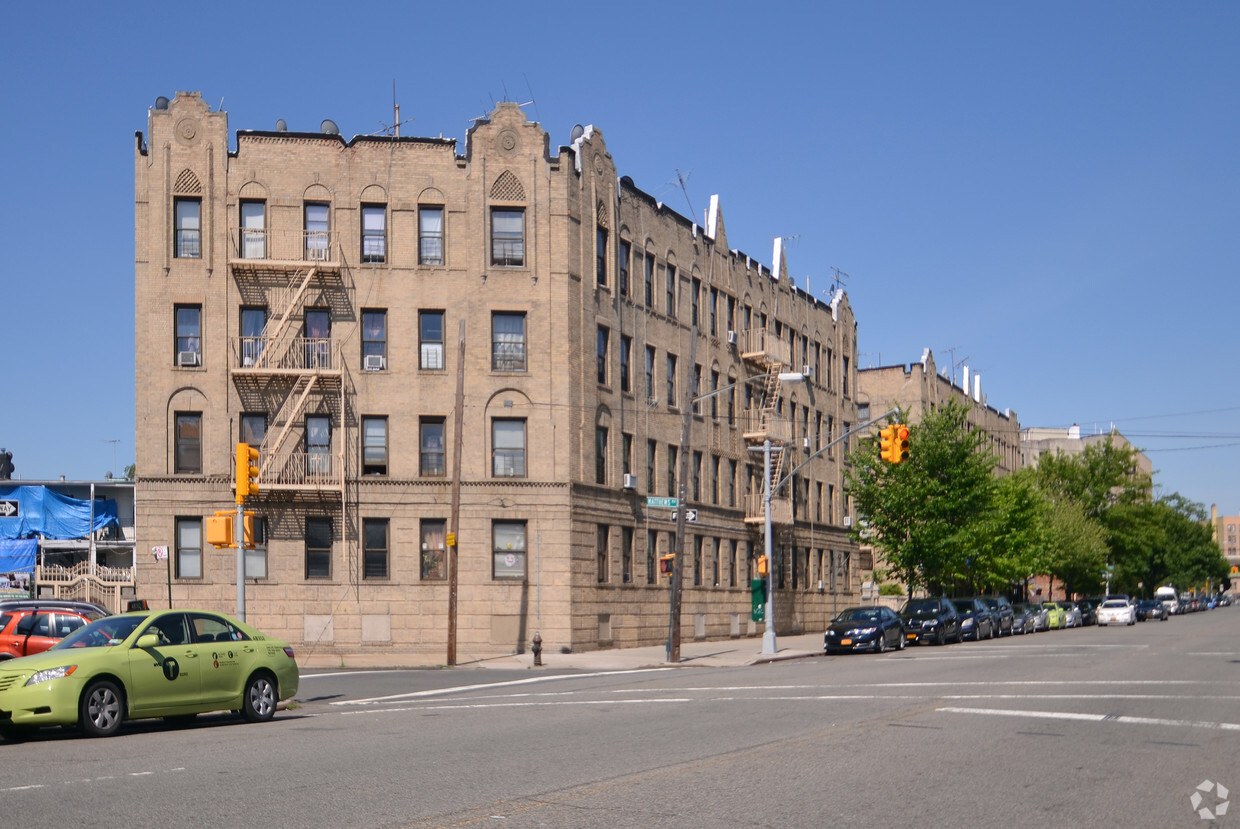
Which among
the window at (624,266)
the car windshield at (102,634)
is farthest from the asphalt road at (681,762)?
the window at (624,266)

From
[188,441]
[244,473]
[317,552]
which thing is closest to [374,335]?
[188,441]

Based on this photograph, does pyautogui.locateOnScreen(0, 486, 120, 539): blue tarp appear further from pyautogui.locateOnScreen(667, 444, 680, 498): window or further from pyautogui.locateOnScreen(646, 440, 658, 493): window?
pyautogui.locateOnScreen(667, 444, 680, 498): window

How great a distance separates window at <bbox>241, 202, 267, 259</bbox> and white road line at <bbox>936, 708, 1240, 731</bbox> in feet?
93.6

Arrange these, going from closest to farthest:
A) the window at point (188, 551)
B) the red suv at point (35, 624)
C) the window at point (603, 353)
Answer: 1. the red suv at point (35, 624)
2. the window at point (188, 551)
3. the window at point (603, 353)

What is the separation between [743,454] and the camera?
5291cm

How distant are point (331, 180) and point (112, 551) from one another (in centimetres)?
2546

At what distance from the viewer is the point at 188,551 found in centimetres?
3906

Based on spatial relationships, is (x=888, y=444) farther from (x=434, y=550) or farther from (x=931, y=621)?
(x=434, y=550)

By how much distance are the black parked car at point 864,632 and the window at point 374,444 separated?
14.9 m

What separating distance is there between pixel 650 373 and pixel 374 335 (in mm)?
10817

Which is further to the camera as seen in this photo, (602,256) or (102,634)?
(602,256)

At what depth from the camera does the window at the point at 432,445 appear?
131ft

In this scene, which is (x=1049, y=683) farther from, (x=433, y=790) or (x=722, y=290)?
(x=722, y=290)

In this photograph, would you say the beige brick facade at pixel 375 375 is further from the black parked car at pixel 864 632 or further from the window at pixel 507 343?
the black parked car at pixel 864 632
